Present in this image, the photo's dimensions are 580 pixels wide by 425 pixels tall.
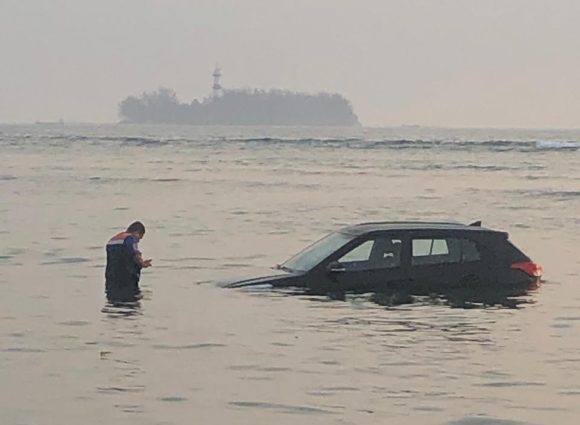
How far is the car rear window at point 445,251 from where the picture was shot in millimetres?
20328

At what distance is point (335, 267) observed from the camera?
2011 centimetres

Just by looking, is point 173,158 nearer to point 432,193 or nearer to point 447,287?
point 432,193

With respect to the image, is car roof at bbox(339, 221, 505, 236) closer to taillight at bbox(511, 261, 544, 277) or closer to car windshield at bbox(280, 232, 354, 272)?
car windshield at bbox(280, 232, 354, 272)

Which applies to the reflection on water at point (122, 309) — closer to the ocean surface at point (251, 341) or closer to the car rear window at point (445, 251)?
the ocean surface at point (251, 341)

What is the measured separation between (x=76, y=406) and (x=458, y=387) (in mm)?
3752

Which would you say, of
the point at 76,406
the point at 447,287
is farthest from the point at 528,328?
the point at 76,406

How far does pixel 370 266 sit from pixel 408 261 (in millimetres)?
530

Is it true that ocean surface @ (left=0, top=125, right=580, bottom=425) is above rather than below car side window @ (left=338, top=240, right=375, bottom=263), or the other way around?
below

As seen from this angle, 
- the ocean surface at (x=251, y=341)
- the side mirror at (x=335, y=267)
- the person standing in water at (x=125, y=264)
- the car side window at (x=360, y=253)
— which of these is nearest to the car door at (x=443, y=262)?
the ocean surface at (x=251, y=341)

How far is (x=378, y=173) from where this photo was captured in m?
75.9

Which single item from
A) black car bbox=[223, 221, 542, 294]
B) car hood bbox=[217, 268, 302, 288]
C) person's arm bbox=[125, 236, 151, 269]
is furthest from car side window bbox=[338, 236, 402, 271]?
person's arm bbox=[125, 236, 151, 269]

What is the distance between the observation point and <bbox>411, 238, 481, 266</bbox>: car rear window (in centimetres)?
2033

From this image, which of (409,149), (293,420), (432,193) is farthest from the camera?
(409,149)

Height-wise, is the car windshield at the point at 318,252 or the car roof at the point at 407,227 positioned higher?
the car roof at the point at 407,227
